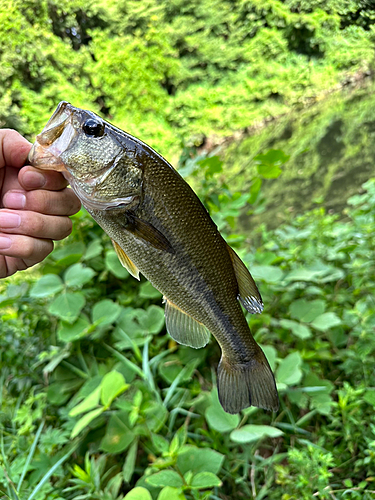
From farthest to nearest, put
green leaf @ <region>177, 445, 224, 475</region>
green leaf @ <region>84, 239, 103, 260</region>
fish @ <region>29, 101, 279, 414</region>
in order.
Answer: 1. green leaf @ <region>84, 239, 103, 260</region>
2. green leaf @ <region>177, 445, 224, 475</region>
3. fish @ <region>29, 101, 279, 414</region>

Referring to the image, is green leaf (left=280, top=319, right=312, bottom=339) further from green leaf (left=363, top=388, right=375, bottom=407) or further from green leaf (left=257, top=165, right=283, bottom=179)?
green leaf (left=257, top=165, right=283, bottom=179)

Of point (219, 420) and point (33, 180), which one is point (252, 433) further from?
point (33, 180)

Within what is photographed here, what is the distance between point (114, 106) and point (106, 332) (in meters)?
1.35

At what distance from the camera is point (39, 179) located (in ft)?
2.63

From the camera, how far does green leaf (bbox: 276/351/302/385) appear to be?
105 cm

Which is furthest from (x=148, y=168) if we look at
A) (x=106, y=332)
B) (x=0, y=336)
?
(x=0, y=336)

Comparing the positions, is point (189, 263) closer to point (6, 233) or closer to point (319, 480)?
point (6, 233)

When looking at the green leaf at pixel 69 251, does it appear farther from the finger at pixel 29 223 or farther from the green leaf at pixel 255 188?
the green leaf at pixel 255 188

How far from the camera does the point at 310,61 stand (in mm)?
1469

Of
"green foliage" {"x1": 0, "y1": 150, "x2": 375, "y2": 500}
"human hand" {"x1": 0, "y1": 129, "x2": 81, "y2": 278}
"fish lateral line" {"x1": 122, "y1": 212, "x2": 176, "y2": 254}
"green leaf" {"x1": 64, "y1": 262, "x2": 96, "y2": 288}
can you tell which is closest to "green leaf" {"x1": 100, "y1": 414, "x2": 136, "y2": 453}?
"green foliage" {"x1": 0, "y1": 150, "x2": 375, "y2": 500}

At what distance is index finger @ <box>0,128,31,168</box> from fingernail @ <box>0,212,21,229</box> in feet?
0.49

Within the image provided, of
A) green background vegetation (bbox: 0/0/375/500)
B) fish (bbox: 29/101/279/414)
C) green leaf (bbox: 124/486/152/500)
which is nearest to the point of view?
fish (bbox: 29/101/279/414)

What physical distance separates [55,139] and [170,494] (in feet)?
2.66

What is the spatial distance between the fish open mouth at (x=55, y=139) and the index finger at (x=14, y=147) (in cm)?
20
